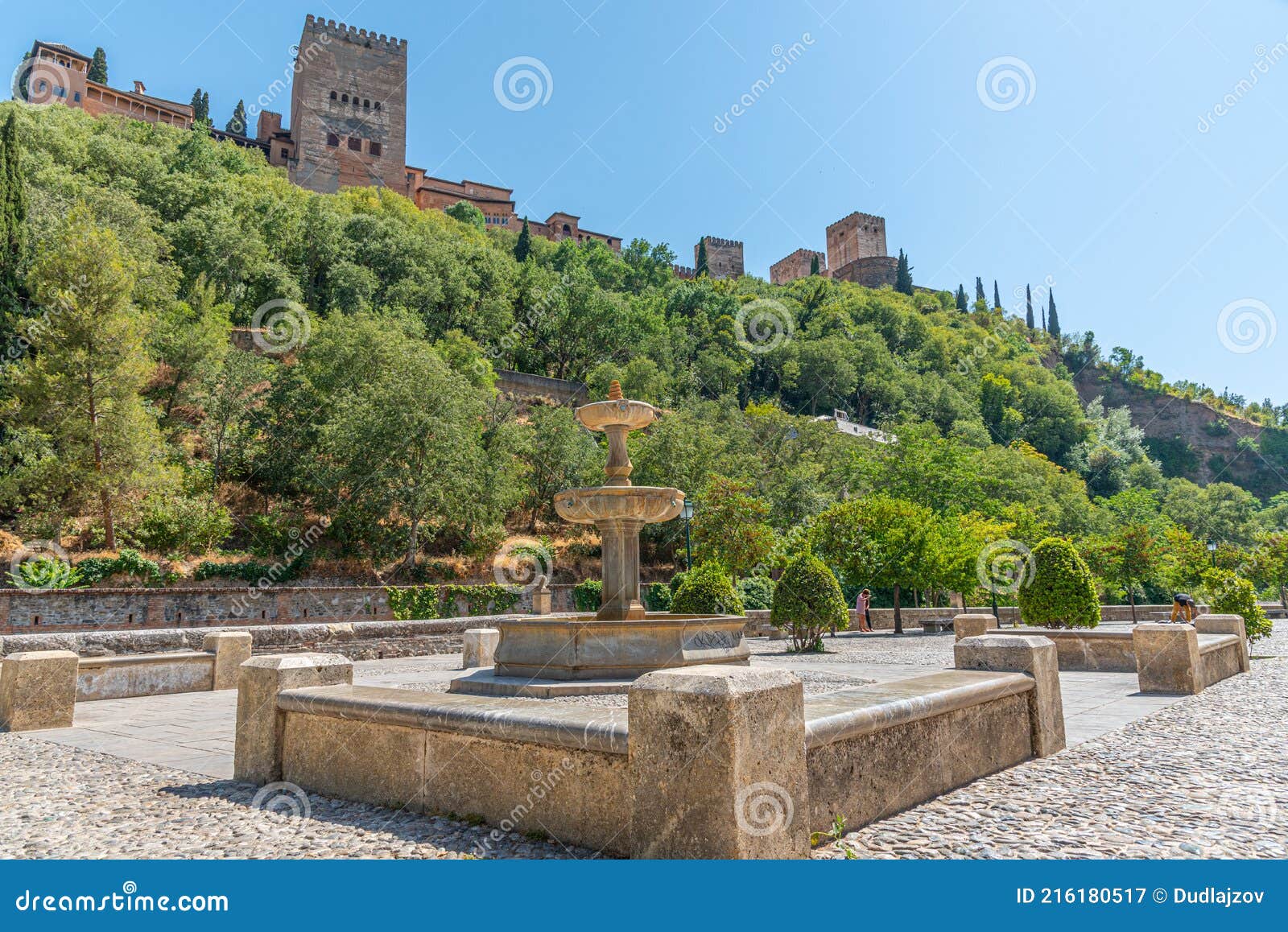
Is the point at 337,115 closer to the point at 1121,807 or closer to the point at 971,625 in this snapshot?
the point at 971,625

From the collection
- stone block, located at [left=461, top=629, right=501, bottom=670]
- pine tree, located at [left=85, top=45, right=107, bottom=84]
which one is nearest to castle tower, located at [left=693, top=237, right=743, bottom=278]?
pine tree, located at [left=85, top=45, right=107, bottom=84]

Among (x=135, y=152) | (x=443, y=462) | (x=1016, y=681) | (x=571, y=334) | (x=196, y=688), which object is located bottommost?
(x=196, y=688)

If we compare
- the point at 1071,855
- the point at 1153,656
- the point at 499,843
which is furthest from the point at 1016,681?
the point at 1153,656

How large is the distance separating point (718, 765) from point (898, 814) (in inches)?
73.3

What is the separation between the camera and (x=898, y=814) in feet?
15.2

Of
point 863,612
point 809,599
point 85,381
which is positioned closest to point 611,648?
point 809,599

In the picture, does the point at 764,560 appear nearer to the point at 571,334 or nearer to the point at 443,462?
the point at 443,462

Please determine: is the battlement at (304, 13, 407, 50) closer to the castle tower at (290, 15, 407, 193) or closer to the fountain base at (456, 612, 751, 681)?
the castle tower at (290, 15, 407, 193)

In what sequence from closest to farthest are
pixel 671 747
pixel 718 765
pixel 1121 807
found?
1. pixel 718 765
2. pixel 671 747
3. pixel 1121 807

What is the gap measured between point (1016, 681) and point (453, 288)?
5103 centimetres

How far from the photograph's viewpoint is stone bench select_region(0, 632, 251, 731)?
878cm

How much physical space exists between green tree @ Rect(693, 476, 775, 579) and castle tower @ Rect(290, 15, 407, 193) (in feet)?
224

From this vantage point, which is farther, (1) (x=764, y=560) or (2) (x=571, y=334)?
(2) (x=571, y=334)

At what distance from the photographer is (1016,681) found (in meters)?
6.16
